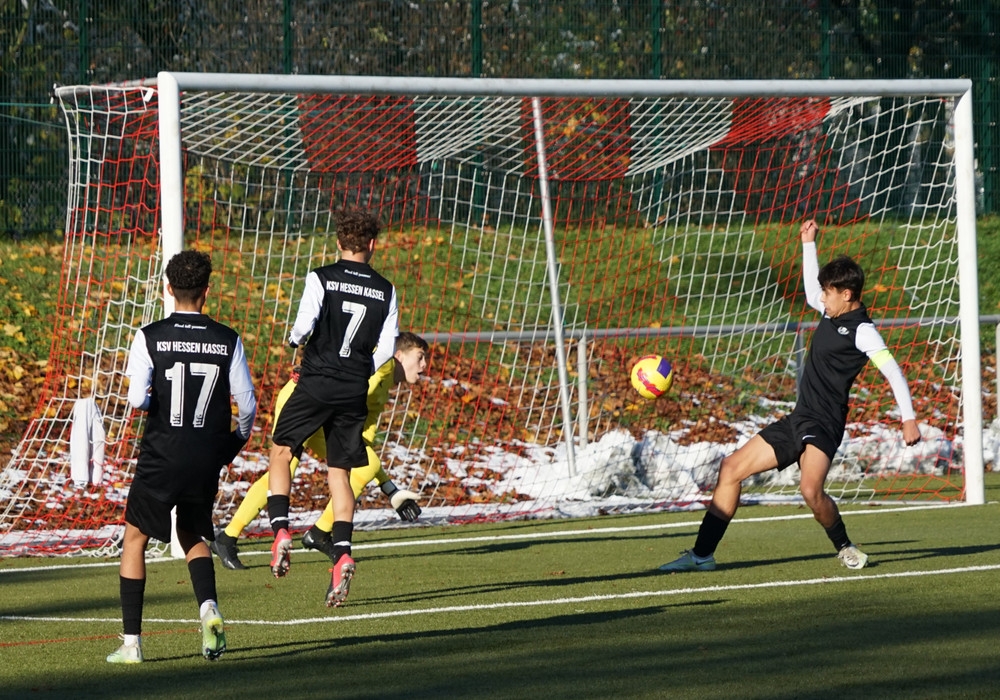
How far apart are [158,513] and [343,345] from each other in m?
1.66

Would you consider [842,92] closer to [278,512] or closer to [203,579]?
[278,512]

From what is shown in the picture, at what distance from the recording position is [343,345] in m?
7.04

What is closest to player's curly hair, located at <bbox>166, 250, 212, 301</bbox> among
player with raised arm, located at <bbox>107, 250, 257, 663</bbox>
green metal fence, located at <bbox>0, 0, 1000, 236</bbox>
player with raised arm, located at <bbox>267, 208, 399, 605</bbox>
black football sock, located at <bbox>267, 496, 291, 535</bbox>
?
player with raised arm, located at <bbox>107, 250, 257, 663</bbox>

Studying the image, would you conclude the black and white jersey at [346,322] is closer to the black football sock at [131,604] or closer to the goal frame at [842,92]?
the black football sock at [131,604]

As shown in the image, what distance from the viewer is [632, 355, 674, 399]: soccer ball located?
9.48m

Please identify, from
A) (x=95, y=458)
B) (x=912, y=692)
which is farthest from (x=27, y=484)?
(x=912, y=692)

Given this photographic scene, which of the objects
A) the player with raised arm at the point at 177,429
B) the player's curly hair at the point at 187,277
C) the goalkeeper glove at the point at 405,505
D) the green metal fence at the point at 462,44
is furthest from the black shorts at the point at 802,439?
the green metal fence at the point at 462,44

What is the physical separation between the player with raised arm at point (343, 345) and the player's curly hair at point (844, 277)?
2.17 m

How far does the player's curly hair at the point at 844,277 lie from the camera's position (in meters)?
7.59

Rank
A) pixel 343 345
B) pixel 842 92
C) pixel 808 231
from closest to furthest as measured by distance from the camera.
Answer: pixel 343 345 → pixel 808 231 → pixel 842 92

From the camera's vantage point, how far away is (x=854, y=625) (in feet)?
19.6

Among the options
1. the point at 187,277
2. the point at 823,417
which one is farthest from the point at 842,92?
the point at 187,277

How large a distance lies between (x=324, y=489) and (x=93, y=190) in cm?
449

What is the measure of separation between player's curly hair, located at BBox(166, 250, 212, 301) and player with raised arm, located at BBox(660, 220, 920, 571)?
3026 millimetres
